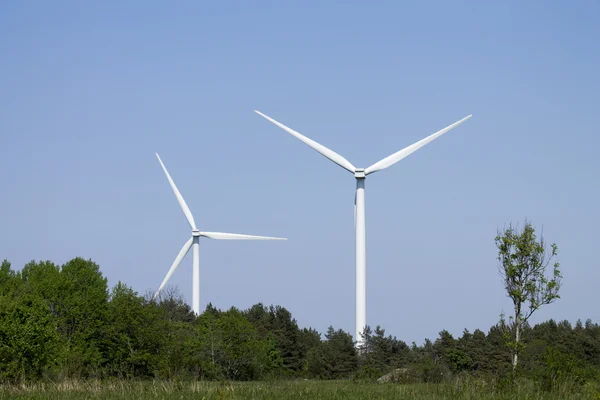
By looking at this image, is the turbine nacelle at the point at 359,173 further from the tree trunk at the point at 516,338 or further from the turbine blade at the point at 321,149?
the tree trunk at the point at 516,338

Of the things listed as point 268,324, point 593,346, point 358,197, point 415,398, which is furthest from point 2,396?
point 268,324

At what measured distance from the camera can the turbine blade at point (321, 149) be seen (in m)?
57.8

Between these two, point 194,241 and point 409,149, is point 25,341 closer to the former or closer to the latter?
point 409,149

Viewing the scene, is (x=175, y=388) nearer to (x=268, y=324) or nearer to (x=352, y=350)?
(x=352, y=350)

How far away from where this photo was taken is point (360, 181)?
58.7 metres

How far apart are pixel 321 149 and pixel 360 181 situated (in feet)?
11.9

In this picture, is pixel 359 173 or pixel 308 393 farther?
pixel 359 173

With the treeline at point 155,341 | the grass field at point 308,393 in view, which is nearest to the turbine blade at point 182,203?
the treeline at point 155,341

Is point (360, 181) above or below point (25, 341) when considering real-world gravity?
above

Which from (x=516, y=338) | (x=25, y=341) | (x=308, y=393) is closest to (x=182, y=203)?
(x=25, y=341)

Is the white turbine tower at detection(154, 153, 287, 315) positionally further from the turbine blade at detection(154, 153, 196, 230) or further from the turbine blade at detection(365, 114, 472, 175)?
the turbine blade at detection(365, 114, 472, 175)

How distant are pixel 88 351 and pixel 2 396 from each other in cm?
4206

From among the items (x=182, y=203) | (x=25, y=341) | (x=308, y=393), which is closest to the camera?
(x=308, y=393)

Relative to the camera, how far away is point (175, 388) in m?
22.2
